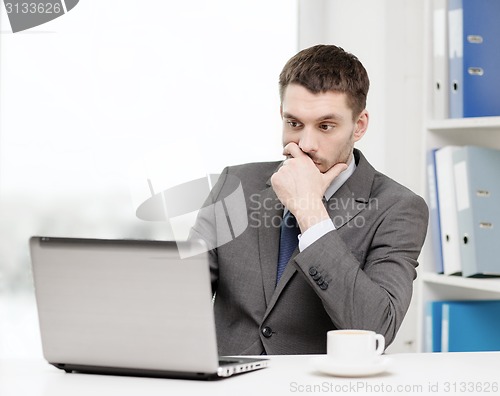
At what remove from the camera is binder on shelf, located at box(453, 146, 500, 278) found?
2197mm

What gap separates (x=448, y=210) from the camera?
2266 millimetres

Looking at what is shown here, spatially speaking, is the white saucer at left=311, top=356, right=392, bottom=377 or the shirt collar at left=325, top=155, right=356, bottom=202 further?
the shirt collar at left=325, top=155, right=356, bottom=202

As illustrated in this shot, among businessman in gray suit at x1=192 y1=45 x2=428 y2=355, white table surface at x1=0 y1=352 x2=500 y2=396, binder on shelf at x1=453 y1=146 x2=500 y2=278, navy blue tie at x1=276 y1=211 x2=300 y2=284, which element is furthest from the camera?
binder on shelf at x1=453 y1=146 x2=500 y2=278

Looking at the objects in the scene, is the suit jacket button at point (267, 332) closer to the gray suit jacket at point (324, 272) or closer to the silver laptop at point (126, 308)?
the gray suit jacket at point (324, 272)

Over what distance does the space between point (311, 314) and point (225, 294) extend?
0.67 ft

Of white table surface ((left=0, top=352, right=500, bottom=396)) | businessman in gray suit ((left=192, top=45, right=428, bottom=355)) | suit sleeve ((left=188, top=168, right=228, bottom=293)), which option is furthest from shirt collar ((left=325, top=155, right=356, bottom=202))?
white table surface ((left=0, top=352, right=500, bottom=396))

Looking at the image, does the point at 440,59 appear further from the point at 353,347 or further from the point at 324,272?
the point at 353,347

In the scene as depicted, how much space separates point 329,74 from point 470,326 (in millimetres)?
918

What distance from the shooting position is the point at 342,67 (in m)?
1.85

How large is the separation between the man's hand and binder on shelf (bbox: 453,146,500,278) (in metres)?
0.53

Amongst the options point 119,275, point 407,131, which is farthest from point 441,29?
point 119,275

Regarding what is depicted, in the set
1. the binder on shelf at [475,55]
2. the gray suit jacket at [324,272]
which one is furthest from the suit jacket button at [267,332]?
the binder on shelf at [475,55]

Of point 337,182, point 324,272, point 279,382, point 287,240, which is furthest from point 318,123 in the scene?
point 279,382

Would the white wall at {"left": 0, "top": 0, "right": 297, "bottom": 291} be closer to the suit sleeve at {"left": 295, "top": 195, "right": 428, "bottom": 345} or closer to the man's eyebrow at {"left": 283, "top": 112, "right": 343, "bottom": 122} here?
the man's eyebrow at {"left": 283, "top": 112, "right": 343, "bottom": 122}
